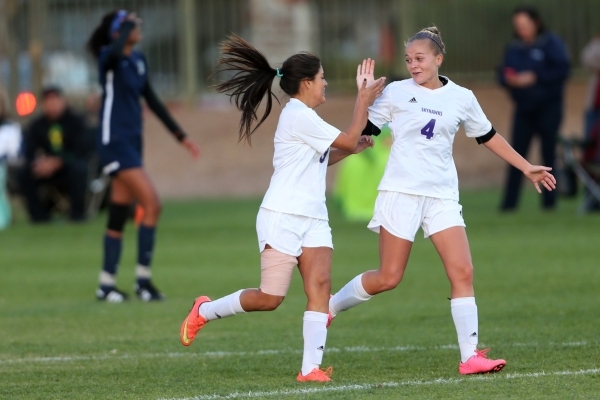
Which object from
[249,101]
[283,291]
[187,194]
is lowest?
[187,194]

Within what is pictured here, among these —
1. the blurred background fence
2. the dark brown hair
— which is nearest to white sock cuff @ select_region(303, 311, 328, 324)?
the dark brown hair

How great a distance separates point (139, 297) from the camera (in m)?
10.2

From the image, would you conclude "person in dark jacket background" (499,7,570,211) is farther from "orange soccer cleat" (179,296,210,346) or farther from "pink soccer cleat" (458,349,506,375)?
"pink soccer cleat" (458,349,506,375)

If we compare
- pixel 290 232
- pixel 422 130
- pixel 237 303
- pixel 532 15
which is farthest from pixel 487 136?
pixel 532 15

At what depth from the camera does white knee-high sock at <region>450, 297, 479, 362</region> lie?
6.56m

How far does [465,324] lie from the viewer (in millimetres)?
6609

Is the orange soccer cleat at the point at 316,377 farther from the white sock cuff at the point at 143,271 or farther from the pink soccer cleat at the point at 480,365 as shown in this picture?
the white sock cuff at the point at 143,271

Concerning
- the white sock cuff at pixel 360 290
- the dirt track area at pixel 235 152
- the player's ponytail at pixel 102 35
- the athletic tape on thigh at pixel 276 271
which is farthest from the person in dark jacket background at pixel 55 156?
the athletic tape on thigh at pixel 276 271

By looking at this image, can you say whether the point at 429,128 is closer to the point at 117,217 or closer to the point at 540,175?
the point at 540,175

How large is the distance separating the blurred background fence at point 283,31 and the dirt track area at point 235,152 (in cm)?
79

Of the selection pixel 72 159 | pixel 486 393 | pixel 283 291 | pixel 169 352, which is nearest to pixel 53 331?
pixel 169 352

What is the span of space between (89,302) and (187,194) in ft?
45.7

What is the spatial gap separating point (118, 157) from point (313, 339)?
3906mm

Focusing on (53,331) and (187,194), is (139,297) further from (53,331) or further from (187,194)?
(187,194)
